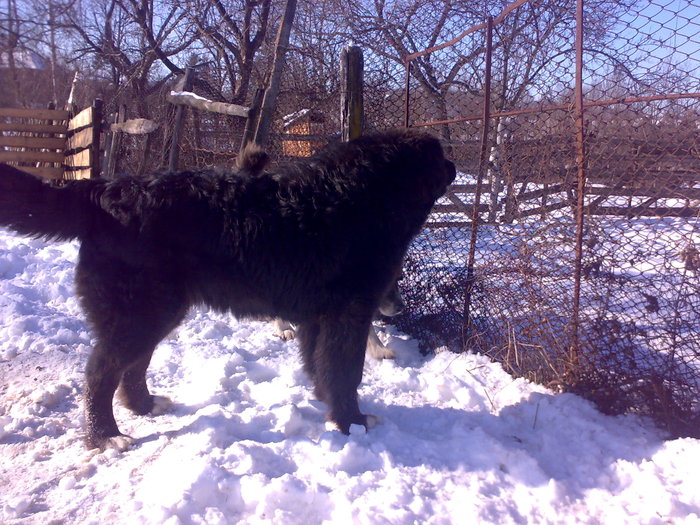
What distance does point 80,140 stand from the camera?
11500mm

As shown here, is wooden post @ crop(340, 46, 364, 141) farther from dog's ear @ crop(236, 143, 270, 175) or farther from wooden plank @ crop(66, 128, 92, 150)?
wooden plank @ crop(66, 128, 92, 150)

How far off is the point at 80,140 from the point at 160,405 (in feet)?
Result: 34.1

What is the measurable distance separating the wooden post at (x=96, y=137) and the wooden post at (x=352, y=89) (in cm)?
806

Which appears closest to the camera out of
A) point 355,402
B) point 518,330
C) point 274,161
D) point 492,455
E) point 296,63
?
point 492,455

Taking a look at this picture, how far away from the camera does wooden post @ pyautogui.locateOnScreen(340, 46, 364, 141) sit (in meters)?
4.35

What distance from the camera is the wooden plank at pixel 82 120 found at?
10719mm

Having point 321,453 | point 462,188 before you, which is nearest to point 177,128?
point 462,188

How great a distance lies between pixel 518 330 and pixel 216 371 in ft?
7.88

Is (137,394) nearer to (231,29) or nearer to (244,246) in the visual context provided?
(244,246)

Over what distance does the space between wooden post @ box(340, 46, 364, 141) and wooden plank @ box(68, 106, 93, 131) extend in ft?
28.0

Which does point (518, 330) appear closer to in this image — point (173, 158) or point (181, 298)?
point (181, 298)

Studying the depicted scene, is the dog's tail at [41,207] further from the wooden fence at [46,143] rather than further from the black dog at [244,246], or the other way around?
the wooden fence at [46,143]

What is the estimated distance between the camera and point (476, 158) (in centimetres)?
446

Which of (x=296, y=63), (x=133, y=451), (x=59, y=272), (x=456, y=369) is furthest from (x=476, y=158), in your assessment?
(x=59, y=272)
